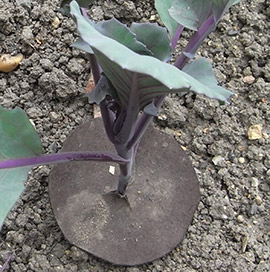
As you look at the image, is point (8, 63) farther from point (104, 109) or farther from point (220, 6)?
point (220, 6)

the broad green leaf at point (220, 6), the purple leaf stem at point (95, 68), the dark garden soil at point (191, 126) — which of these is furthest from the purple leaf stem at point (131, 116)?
the dark garden soil at point (191, 126)

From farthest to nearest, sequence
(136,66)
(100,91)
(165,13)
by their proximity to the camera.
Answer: (165,13) < (100,91) < (136,66)

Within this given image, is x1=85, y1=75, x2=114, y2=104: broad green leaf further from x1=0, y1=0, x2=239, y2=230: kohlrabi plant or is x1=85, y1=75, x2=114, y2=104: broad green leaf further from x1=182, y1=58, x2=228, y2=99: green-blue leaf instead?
x1=182, y1=58, x2=228, y2=99: green-blue leaf

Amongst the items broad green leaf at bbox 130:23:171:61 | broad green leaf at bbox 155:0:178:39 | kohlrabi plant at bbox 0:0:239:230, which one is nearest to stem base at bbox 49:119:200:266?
kohlrabi plant at bbox 0:0:239:230

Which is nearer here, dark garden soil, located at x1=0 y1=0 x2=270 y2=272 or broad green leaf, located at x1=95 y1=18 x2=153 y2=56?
broad green leaf, located at x1=95 y1=18 x2=153 y2=56

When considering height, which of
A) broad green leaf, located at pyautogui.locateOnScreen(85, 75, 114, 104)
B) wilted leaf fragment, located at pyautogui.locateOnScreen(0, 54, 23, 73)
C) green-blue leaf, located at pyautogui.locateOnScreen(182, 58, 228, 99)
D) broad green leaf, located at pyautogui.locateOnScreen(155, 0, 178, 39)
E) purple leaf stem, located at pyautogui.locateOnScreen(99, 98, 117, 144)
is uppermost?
green-blue leaf, located at pyautogui.locateOnScreen(182, 58, 228, 99)

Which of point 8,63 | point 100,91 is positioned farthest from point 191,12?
point 8,63

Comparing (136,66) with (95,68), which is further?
(95,68)
